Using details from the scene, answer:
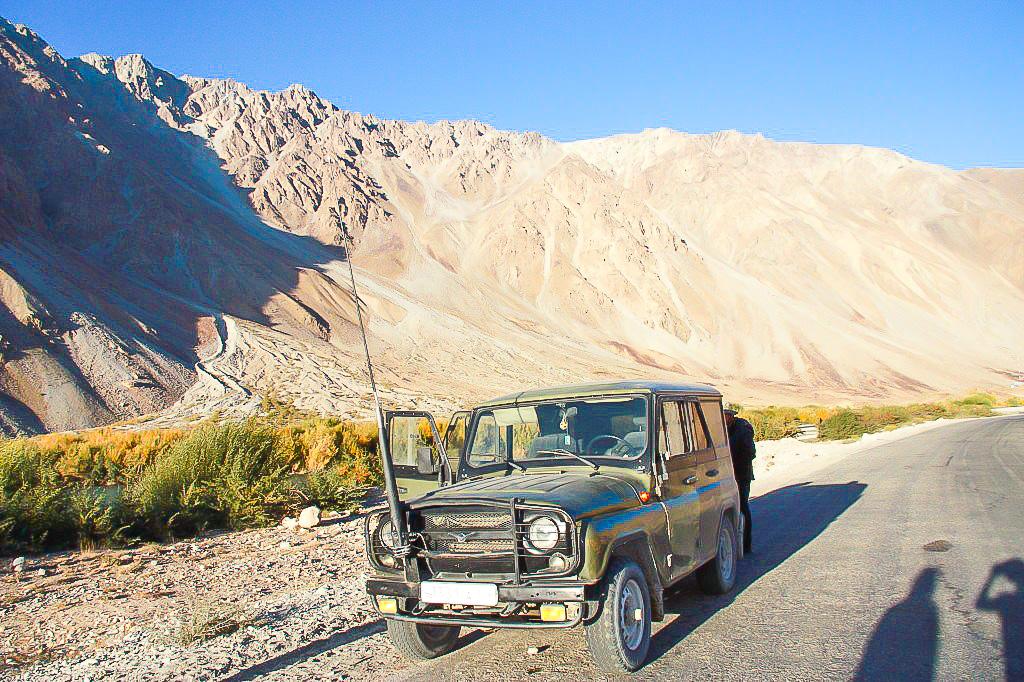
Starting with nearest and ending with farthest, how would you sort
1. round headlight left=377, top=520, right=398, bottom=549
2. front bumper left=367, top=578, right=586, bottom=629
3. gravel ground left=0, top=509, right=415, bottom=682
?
front bumper left=367, top=578, right=586, bottom=629, round headlight left=377, top=520, right=398, bottom=549, gravel ground left=0, top=509, right=415, bottom=682

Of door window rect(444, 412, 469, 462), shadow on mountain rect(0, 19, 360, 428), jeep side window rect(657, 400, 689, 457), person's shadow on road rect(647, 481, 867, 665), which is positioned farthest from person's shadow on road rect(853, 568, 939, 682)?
shadow on mountain rect(0, 19, 360, 428)

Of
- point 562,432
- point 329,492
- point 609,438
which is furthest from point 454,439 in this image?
point 329,492

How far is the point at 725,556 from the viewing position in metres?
6.83

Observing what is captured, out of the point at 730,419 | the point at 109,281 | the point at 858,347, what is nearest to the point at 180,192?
the point at 109,281

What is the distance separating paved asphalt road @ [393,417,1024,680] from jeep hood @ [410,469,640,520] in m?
1.06

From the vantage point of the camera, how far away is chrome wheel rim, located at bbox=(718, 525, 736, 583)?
6641 millimetres

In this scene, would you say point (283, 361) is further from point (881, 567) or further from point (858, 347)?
point (858, 347)

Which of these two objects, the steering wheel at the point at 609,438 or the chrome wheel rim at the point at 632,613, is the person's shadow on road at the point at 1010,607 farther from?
the steering wheel at the point at 609,438

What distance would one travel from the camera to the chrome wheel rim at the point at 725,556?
6.64 metres

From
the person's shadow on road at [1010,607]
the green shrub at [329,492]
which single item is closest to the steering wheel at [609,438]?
the person's shadow on road at [1010,607]

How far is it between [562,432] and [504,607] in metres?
1.74

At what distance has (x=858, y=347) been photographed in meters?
74.7

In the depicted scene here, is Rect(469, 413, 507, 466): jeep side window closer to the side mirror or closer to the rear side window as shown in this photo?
the side mirror

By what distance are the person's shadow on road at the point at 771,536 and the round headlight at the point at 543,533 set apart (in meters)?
1.13
